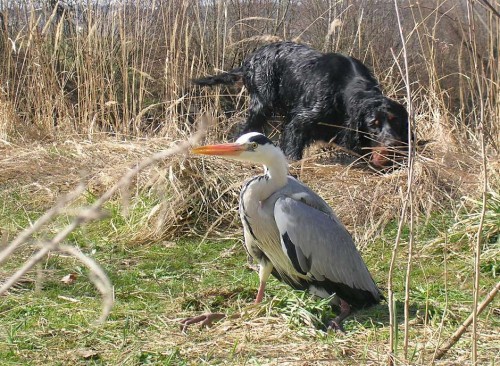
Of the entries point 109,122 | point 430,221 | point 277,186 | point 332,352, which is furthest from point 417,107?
point 332,352

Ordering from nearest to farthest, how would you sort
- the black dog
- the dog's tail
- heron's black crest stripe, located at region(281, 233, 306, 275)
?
heron's black crest stripe, located at region(281, 233, 306, 275) → the black dog → the dog's tail

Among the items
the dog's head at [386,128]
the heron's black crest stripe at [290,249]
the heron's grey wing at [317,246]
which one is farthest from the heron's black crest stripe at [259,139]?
the dog's head at [386,128]

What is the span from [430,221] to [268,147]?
→ 6.40 feet

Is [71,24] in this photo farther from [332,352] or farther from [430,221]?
[332,352]

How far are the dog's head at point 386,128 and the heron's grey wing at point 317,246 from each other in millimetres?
2477

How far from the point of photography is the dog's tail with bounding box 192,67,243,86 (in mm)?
7160

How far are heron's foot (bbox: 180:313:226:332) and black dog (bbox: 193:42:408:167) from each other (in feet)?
8.93

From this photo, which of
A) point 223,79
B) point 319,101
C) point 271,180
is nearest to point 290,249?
point 271,180

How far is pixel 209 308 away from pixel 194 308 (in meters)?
0.08

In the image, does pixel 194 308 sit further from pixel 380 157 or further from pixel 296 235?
pixel 380 157

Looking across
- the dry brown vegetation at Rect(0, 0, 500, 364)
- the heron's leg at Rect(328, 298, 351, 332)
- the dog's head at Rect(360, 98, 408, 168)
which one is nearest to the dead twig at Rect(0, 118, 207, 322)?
the dry brown vegetation at Rect(0, 0, 500, 364)

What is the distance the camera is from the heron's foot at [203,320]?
3.54 metres

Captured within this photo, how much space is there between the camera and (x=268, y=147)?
369cm

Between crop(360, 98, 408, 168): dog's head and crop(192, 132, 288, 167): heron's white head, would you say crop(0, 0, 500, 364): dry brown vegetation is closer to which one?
crop(360, 98, 408, 168): dog's head
